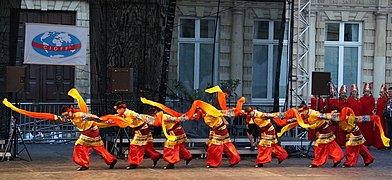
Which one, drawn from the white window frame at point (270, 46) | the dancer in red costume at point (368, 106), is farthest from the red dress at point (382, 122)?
the white window frame at point (270, 46)

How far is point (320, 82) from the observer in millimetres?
17234

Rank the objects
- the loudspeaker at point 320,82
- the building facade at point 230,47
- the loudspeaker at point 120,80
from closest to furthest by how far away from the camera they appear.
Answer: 1. the loudspeaker at point 120,80
2. the loudspeaker at point 320,82
3. the building facade at point 230,47

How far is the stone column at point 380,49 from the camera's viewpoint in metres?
23.7

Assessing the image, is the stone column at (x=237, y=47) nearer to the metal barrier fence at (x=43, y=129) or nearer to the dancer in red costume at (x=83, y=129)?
the metal barrier fence at (x=43, y=129)

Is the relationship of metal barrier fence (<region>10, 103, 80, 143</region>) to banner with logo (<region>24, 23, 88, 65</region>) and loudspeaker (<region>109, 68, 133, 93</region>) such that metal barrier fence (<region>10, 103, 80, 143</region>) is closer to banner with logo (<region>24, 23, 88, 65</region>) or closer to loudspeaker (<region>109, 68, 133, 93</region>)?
banner with logo (<region>24, 23, 88, 65</region>)

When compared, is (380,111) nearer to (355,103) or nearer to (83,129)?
(355,103)

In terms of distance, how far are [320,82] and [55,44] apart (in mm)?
6811

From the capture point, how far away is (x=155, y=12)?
1738 centimetres

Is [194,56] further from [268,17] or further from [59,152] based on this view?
[59,152]

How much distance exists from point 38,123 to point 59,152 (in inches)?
99.9

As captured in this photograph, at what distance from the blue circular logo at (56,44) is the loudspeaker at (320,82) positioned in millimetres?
6409

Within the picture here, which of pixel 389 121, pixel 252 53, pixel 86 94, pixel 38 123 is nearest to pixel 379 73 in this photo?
pixel 389 121

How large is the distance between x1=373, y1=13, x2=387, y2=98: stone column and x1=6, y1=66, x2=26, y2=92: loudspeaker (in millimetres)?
11989

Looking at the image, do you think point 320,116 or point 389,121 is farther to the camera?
point 389,121
